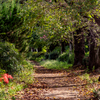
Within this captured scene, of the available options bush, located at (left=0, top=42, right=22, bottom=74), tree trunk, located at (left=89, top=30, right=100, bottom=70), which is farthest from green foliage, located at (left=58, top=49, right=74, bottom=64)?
bush, located at (left=0, top=42, right=22, bottom=74)

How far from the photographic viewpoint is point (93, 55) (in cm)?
1155

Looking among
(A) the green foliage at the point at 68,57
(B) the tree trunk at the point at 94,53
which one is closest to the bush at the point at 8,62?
(B) the tree trunk at the point at 94,53

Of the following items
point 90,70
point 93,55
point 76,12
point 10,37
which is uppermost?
point 76,12

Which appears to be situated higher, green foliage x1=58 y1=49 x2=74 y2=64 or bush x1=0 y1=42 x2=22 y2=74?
bush x1=0 y1=42 x2=22 y2=74

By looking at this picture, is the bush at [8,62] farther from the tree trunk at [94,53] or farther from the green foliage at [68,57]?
the green foliage at [68,57]

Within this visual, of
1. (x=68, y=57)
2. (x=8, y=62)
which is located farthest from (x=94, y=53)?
(x=68, y=57)

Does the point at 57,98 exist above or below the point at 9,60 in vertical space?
below

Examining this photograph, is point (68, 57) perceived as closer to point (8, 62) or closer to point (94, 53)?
point (94, 53)

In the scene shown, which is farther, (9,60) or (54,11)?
(54,11)

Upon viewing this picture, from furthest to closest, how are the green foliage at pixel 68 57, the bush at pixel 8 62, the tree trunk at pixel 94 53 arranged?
the green foliage at pixel 68 57
the tree trunk at pixel 94 53
the bush at pixel 8 62

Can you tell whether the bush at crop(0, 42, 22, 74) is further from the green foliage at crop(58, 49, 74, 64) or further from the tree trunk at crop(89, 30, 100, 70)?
the green foliage at crop(58, 49, 74, 64)

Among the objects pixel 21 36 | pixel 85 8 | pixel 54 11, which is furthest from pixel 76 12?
pixel 21 36

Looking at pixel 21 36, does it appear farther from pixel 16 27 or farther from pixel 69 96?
pixel 69 96

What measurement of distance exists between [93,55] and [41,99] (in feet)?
22.5
